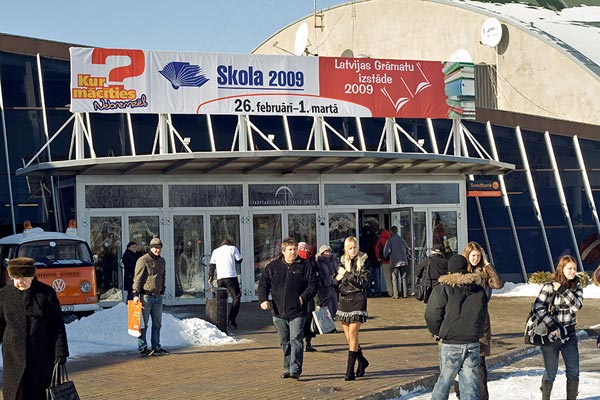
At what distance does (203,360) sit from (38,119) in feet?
43.7

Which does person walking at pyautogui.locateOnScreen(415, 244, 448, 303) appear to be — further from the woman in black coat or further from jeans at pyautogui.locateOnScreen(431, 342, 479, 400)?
the woman in black coat

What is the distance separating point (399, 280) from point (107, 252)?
703cm

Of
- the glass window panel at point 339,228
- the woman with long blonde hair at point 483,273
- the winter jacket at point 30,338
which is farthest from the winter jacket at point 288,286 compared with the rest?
the glass window panel at point 339,228

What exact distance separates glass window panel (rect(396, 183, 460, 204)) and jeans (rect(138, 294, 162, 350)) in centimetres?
1219

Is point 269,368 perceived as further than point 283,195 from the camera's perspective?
No

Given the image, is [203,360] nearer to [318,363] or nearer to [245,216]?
[318,363]

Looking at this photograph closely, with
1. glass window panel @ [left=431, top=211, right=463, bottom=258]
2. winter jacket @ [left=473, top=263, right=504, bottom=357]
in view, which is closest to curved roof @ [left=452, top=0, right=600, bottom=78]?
glass window panel @ [left=431, top=211, right=463, bottom=258]

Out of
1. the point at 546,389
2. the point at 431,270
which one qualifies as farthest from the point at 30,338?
the point at 431,270

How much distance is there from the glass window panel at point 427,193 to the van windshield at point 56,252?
8919mm

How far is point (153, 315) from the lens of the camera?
14.6 metres

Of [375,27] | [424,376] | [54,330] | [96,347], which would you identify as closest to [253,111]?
[96,347]

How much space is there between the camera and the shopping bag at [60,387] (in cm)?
792

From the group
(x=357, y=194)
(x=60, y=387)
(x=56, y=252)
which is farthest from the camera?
(x=357, y=194)

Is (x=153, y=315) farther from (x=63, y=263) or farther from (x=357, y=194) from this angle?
(x=357, y=194)
